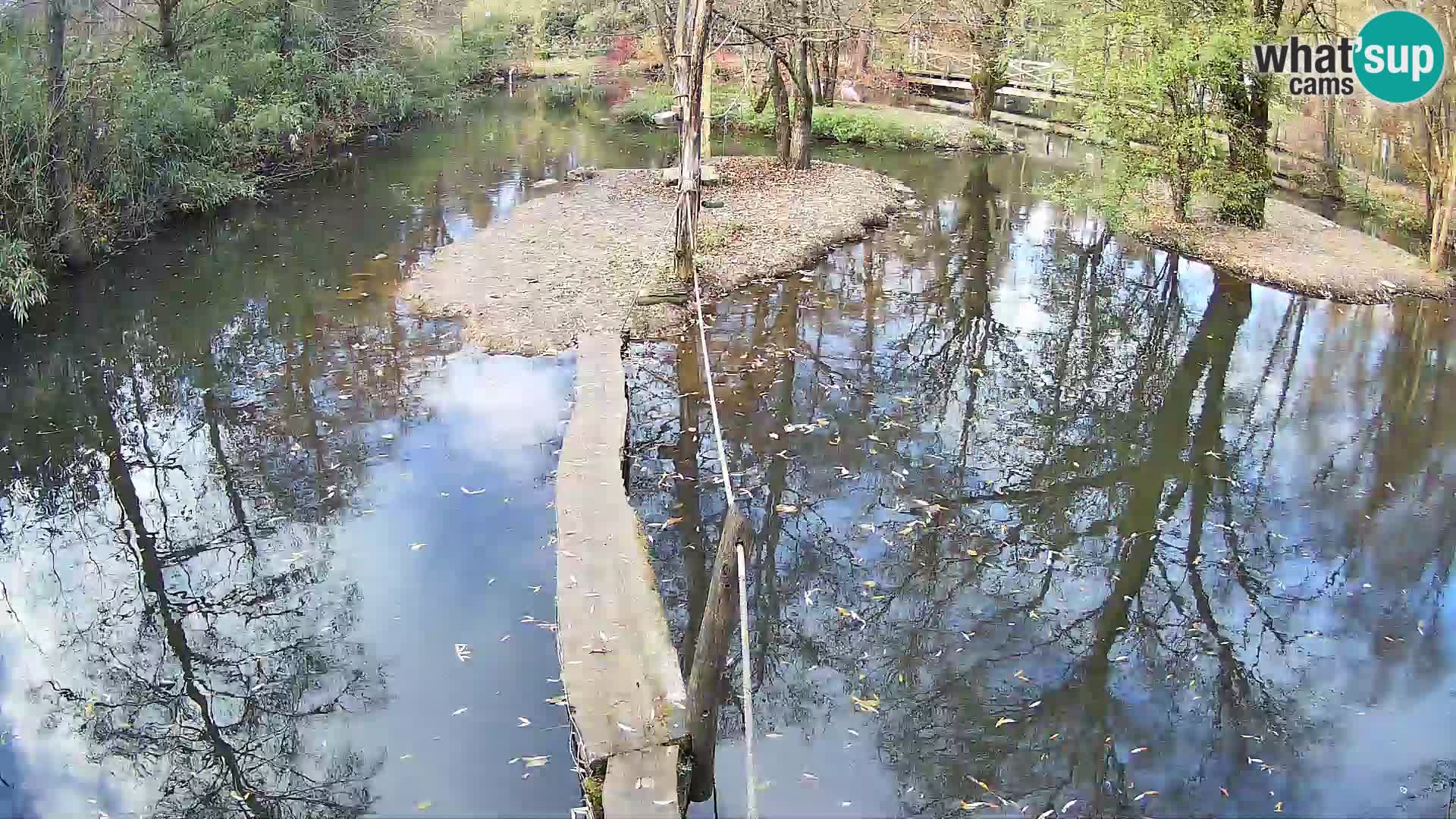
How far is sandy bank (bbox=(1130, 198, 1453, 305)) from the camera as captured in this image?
40.1 ft

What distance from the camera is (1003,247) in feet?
48.7

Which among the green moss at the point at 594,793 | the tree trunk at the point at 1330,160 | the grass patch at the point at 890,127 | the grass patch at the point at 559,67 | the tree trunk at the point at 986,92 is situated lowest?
the green moss at the point at 594,793

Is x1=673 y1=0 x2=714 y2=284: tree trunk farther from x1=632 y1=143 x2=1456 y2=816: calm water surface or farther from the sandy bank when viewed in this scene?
the sandy bank

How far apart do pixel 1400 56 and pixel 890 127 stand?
11508mm

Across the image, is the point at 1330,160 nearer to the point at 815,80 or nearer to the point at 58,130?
the point at 815,80

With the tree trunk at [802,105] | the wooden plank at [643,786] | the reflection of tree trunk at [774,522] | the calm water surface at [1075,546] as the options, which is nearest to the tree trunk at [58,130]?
the calm water surface at [1075,546]

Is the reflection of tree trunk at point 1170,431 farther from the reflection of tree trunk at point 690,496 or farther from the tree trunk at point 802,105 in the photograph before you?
the tree trunk at point 802,105

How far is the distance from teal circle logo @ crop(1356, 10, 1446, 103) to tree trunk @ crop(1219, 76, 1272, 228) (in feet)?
4.63

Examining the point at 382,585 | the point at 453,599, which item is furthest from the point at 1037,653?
the point at 382,585

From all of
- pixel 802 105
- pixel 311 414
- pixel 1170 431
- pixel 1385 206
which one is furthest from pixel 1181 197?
pixel 311 414

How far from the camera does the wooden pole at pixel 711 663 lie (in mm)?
4496

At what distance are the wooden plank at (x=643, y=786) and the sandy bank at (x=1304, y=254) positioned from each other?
11.2m

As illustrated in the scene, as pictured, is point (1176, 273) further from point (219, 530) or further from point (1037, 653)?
point (219, 530)

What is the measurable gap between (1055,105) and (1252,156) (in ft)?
39.6
